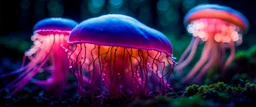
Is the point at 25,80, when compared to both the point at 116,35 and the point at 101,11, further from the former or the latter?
the point at 101,11

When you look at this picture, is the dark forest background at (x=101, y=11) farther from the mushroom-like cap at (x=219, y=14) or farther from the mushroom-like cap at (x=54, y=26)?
the mushroom-like cap at (x=54, y=26)

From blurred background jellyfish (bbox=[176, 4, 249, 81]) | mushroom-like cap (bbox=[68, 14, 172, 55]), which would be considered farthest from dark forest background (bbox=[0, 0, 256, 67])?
mushroom-like cap (bbox=[68, 14, 172, 55])

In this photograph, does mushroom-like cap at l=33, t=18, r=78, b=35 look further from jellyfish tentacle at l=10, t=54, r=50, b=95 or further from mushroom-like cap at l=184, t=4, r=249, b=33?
mushroom-like cap at l=184, t=4, r=249, b=33

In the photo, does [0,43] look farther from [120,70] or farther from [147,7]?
[147,7]

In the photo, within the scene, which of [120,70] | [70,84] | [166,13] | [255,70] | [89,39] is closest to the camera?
[89,39]

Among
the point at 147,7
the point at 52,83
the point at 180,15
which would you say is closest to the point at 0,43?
the point at 52,83

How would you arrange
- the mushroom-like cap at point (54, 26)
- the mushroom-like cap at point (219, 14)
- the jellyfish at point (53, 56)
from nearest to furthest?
the mushroom-like cap at point (54, 26), the jellyfish at point (53, 56), the mushroom-like cap at point (219, 14)

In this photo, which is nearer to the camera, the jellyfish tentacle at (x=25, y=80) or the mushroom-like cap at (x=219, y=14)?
the jellyfish tentacle at (x=25, y=80)

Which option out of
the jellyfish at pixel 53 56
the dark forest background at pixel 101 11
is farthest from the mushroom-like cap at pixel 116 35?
the dark forest background at pixel 101 11
